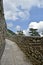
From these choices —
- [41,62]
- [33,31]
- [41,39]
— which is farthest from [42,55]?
[33,31]

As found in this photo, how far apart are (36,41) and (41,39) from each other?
466mm

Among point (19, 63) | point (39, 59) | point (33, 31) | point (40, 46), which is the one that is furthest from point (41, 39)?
point (33, 31)

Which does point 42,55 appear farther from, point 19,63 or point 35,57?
point 19,63

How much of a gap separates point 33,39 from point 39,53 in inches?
47.7

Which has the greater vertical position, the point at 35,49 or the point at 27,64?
the point at 35,49

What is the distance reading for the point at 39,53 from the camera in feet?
21.4

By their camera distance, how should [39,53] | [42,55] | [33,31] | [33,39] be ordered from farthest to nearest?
[33,31], [33,39], [39,53], [42,55]

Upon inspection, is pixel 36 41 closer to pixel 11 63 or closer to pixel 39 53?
pixel 39 53

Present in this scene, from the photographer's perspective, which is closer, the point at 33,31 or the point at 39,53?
Answer: the point at 39,53

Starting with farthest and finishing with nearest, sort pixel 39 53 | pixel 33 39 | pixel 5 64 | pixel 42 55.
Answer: pixel 33 39, pixel 5 64, pixel 39 53, pixel 42 55

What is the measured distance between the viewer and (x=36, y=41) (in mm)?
7227

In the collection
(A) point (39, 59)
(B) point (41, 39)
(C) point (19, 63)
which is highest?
(B) point (41, 39)

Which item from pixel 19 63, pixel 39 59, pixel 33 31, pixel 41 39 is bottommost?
pixel 33 31

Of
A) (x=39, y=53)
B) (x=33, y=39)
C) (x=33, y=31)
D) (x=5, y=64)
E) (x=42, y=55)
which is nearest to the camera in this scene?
(x=42, y=55)
